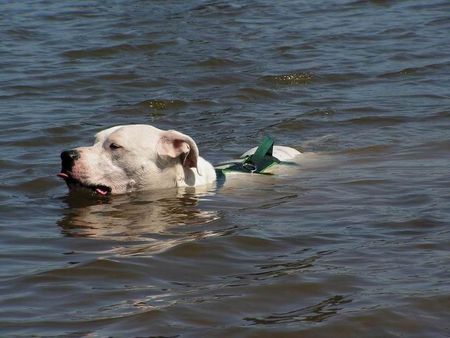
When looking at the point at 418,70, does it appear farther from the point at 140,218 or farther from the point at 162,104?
the point at 140,218

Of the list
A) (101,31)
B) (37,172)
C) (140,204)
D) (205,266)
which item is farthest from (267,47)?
(205,266)

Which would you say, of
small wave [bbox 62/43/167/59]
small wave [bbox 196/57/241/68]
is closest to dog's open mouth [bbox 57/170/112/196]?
small wave [bbox 196/57/241/68]

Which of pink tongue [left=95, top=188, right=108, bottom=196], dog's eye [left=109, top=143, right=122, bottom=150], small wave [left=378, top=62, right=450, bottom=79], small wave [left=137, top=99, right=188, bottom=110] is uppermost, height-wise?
dog's eye [left=109, top=143, right=122, bottom=150]

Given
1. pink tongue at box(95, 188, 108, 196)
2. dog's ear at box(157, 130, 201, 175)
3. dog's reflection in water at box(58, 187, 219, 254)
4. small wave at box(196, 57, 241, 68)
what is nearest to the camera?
dog's reflection in water at box(58, 187, 219, 254)

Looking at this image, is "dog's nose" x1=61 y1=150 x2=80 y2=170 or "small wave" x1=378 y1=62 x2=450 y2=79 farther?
"small wave" x1=378 y1=62 x2=450 y2=79

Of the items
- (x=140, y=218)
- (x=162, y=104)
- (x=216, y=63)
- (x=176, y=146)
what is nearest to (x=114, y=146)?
(x=176, y=146)

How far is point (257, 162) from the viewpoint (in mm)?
9711

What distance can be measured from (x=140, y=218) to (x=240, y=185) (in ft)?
4.32

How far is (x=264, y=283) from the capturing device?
250 inches

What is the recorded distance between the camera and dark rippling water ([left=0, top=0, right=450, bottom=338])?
596 centimetres

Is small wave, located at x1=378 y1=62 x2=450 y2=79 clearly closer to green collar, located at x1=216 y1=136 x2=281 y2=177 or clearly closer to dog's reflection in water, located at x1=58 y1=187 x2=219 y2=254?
green collar, located at x1=216 y1=136 x2=281 y2=177

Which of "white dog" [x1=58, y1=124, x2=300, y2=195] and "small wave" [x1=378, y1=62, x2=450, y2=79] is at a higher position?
"white dog" [x1=58, y1=124, x2=300, y2=195]

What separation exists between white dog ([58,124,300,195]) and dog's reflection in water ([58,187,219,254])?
0.12m

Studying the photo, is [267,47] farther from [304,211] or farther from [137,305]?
[137,305]
